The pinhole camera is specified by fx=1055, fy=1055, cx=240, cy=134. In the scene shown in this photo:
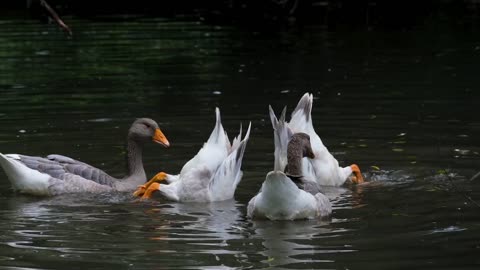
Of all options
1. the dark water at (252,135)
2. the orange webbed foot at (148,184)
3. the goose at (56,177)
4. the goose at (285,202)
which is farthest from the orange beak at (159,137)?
the goose at (285,202)

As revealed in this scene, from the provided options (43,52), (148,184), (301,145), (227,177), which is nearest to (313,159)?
(301,145)

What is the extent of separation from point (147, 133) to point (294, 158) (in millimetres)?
2552

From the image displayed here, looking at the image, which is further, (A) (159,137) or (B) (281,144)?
(A) (159,137)

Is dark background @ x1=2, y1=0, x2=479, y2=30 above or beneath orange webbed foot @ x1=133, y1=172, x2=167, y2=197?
above

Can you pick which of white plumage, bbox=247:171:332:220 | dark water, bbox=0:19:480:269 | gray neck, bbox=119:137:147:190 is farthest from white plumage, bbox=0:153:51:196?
white plumage, bbox=247:171:332:220

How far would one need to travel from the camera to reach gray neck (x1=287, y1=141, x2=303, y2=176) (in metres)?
11.0

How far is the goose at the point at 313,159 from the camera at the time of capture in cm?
1178

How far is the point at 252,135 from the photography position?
1499 centimetres

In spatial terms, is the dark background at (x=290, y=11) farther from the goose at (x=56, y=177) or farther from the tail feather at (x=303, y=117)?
the goose at (x=56, y=177)

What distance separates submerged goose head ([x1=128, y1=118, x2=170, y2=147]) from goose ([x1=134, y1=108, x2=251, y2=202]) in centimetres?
113

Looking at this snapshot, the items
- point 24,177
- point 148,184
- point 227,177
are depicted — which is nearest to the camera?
point 227,177

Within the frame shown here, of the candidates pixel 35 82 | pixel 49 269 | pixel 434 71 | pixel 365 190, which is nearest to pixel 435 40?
pixel 434 71

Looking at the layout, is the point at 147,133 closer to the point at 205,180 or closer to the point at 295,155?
the point at 205,180

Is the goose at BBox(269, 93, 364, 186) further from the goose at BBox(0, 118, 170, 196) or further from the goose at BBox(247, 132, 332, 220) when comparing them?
the goose at BBox(0, 118, 170, 196)
